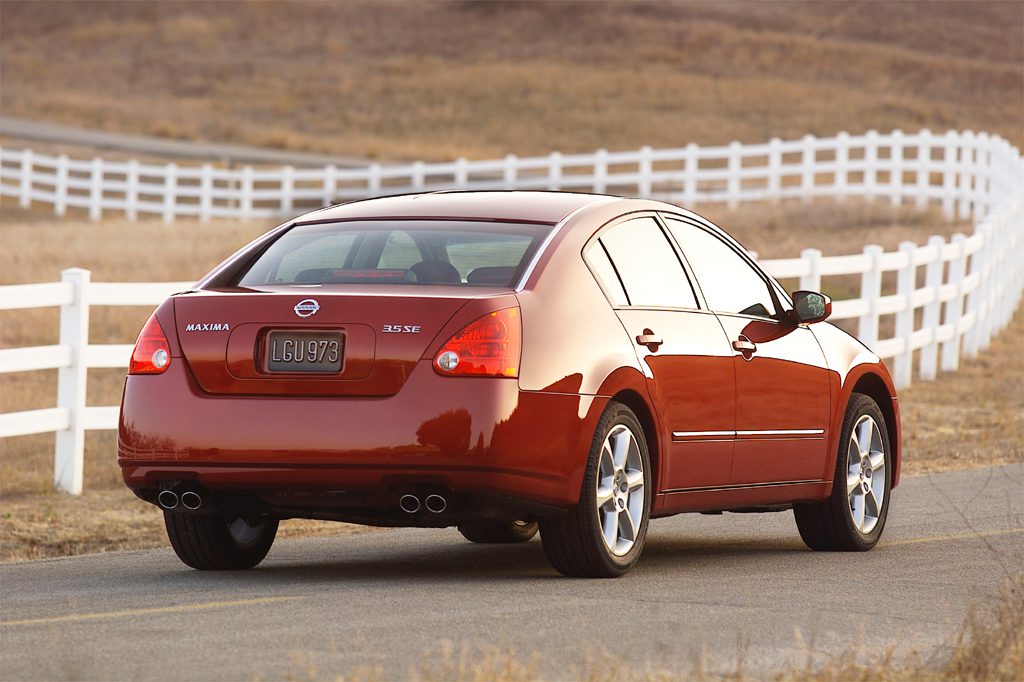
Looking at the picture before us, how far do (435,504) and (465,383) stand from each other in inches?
18.8

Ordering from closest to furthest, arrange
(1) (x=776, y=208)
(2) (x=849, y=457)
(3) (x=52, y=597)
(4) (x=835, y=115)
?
(3) (x=52, y=597) → (2) (x=849, y=457) → (1) (x=776, y=208) → (4) (x=835, y=115)

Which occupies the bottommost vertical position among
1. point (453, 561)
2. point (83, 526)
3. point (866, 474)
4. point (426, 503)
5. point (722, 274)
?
point (83, 526)

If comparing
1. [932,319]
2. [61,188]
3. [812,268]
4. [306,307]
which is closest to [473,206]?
[306,307]

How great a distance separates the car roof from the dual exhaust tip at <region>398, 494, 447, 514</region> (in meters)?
1.36

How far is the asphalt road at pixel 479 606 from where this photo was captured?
6.37 meters

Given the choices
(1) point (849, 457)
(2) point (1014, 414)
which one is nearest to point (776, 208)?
(2) point (1014, 414)

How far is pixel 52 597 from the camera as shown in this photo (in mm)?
7867

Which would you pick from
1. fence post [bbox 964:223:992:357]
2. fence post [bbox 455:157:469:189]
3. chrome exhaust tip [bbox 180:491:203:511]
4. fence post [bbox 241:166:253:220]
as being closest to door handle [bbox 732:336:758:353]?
chrome exhaust tip [bbox 180:491:203:511]

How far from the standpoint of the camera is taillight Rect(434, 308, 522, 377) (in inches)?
296

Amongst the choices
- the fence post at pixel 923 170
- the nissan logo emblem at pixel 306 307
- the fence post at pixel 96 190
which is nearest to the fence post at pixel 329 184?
the fence post at pixel 96 190

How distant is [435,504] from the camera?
7.59 m

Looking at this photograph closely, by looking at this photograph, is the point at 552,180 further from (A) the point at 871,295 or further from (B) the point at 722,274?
(B) the point at 722,274

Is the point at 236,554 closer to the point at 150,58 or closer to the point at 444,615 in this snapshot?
the point at 444,615

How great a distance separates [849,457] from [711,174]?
91.6ft
